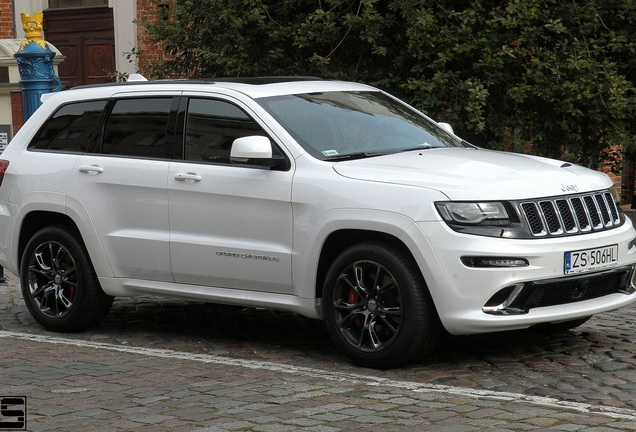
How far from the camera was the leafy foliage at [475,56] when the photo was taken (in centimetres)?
1270

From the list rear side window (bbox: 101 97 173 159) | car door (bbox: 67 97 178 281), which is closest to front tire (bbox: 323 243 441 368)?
car door (bbox: 67 97 178 281)

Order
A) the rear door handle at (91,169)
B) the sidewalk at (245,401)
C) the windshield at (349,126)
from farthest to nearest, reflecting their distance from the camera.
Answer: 1. the rear door handle at (91,169)
2. the windshield at (349,126)
3. the sidewalk at (245,401)

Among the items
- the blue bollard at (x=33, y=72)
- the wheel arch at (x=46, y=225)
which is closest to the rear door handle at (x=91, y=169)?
the wheel arch at (x=46, y=225)

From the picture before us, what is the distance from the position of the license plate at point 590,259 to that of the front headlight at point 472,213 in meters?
0.47

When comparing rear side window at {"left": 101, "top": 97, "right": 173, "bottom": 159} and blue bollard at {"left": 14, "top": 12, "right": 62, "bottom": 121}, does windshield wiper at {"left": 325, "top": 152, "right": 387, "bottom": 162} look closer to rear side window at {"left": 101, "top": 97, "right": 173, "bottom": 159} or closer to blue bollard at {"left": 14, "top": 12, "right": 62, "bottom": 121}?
rear side window at {"left": 101, "top": 97, "right": 173, "bottom": 159}

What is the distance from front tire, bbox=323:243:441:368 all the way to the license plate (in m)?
0.80

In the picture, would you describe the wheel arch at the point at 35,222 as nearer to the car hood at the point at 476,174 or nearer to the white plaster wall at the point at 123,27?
the car hood at the point at 476,174

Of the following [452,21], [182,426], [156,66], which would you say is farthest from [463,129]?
[182,426]

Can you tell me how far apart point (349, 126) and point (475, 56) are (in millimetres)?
5112

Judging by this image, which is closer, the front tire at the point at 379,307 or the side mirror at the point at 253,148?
the front tire at the point at 379,307

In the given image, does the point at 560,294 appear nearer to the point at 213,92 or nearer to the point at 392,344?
the point at 392,344

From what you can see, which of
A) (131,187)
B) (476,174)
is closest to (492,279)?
(476,174)

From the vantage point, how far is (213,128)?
8.56 m

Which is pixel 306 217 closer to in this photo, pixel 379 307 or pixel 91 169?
pixel 379 307
